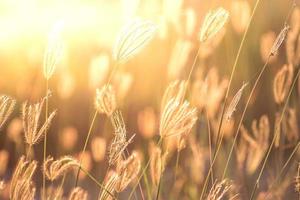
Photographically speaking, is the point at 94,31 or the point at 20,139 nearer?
the point at 20,139

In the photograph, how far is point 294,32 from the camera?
3.77 ft

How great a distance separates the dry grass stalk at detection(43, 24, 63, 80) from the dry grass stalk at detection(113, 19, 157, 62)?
0.27 ft

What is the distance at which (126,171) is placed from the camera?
0.86 metres

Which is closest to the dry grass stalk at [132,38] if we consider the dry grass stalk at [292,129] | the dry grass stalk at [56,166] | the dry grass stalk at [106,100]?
the dry grass stalk at [106,100]

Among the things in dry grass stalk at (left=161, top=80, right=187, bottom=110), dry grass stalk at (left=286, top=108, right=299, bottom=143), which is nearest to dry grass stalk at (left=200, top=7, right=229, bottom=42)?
dry grass stalk at (left=161, top=80, right=187, bottom=110)

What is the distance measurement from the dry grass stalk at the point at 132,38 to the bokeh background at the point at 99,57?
1.63ft

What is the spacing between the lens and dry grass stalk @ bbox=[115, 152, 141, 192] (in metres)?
0.85

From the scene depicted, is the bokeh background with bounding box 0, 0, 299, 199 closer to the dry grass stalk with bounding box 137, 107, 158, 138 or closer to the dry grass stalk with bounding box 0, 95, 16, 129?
the dry grass stalk with bounding box 137, 107, 158, 138

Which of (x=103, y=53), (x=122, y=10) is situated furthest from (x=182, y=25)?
(x=103, y=53)

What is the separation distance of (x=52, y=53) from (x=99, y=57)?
557 mm

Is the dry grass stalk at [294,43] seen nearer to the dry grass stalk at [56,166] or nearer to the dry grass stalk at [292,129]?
the dry grass stalk at [292,129]

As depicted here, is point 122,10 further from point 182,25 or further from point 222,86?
point 222,86

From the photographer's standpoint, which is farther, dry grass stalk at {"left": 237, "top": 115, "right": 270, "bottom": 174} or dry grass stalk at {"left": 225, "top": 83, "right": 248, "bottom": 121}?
dry grass stalk at {"left": 237, "top": 115, "right": 270, "bottom": 174}

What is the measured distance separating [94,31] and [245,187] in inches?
23.2
